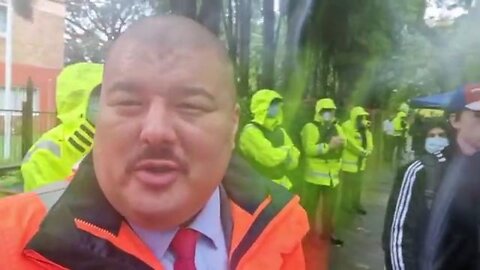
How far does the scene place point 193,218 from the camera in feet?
4.32

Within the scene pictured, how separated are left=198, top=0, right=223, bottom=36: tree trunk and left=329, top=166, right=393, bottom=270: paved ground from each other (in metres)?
0.50

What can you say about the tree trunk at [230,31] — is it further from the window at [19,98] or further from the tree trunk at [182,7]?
the window at [19,98]

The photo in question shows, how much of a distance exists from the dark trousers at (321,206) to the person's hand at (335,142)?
9 cm

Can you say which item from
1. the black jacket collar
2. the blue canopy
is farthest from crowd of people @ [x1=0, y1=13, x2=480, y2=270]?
the blue canopy

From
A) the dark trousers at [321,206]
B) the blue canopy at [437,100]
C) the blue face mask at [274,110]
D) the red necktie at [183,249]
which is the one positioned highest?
the blue canopy at [437,100]

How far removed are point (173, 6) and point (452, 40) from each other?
64 cm

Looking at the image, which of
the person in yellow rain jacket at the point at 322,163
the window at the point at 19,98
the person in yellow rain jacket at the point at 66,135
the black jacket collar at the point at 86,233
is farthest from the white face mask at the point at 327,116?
the window at the point at 19,98

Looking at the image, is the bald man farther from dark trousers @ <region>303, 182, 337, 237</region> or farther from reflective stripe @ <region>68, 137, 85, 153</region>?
dark trousers @ <region>303, 182, 337, 237</region>

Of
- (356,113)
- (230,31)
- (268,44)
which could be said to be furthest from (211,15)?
(356,113)

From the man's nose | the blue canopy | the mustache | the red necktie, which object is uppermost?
the blue canopy

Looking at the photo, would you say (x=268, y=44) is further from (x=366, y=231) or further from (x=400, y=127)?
(x=366, y=231)

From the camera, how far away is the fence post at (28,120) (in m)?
1.29

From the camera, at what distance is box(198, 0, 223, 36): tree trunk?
1279 mm

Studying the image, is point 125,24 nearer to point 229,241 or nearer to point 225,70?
point 225,70
